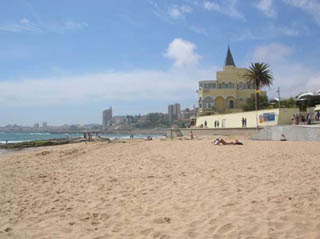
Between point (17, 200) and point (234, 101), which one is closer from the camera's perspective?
point (17, 200)

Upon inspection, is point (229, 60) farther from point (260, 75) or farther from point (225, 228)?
point (225, 228)

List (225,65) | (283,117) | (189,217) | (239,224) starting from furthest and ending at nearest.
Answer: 1. (225,65)
2. (283,117)
3. (189,217)
4. (239,224)

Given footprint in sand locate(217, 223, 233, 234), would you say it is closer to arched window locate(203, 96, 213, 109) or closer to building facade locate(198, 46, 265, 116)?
A: building facade locate(198, 46, 265, 116)

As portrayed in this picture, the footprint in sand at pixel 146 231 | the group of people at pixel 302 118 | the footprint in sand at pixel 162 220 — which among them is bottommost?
the footprint in sand at pixel 146 231

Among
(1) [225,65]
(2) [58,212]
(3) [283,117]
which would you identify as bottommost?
(2) [58,212]

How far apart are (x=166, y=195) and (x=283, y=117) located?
2401cm

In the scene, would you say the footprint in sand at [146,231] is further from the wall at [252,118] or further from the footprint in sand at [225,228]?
the wall at [252,118]

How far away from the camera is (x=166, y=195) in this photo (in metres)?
5.97

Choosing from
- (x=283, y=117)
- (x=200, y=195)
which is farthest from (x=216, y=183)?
(x=283, y=117)

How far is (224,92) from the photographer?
54312 millimetres

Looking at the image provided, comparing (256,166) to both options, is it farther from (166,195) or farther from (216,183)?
(166,195)

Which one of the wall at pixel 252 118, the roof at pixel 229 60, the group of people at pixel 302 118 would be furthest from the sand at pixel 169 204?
the roof at pixel 229 60

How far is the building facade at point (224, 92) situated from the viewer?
54.2 m

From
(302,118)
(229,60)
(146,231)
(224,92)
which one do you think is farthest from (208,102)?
(146,231)
